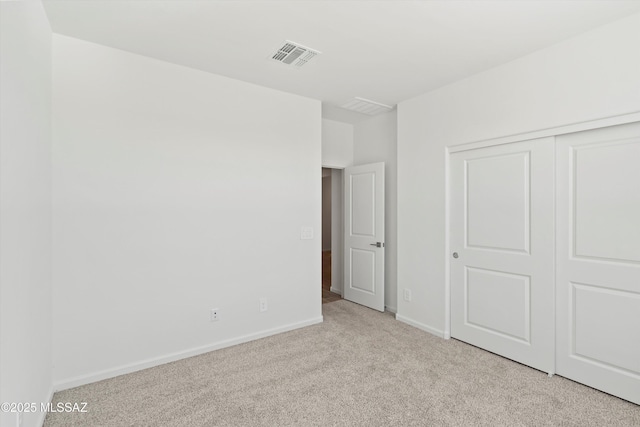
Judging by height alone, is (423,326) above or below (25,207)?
below

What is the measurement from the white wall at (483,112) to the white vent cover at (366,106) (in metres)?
0.30

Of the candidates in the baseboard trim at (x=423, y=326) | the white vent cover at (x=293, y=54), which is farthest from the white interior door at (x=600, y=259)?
the white vent cover at (x=293, y=54)

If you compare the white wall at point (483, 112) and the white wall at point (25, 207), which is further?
the white wall at point (483, 112)

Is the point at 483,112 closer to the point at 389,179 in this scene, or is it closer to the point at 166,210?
the point at 389,179

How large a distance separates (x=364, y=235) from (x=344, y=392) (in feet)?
7.70

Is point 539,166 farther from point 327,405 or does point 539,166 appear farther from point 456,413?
point 327,405

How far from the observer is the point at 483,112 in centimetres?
290

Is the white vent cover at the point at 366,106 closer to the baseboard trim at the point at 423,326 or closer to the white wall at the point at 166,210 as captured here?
the white wall at the point at 166,210

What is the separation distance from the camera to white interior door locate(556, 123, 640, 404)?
213cm

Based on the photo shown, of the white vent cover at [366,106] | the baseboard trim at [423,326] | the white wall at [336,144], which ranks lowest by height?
the baseboard trim at [423,326]

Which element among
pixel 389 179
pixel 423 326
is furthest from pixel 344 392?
pixel 389 179

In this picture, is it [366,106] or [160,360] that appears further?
[366,106]

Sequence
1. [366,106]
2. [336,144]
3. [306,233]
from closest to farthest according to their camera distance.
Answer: [306,233], [366,106], [336,144]

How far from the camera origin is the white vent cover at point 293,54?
2.47 meters
